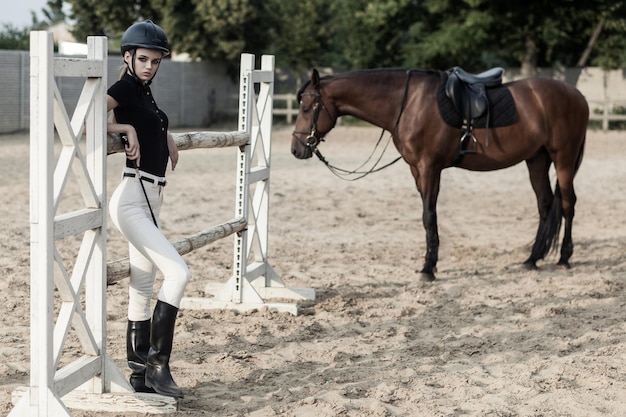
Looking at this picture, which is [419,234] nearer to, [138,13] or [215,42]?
[215,42]

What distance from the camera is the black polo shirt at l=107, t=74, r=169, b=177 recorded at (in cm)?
419

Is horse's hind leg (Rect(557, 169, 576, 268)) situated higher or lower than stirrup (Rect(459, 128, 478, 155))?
lower

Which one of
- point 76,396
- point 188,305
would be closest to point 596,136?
point 188,305

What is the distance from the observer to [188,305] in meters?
6.61

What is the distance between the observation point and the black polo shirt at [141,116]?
419cm

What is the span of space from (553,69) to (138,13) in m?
14.2

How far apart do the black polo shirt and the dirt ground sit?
1182 mm

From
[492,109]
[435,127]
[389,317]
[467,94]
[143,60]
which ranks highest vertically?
[143,60]

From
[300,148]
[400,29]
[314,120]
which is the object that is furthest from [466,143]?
[400,29]

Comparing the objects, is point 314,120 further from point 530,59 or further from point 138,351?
point 530,59

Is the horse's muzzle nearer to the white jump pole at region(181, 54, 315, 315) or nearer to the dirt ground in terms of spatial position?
the dirt ground

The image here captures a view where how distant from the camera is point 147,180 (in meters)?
4.24

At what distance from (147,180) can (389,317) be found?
2793mm

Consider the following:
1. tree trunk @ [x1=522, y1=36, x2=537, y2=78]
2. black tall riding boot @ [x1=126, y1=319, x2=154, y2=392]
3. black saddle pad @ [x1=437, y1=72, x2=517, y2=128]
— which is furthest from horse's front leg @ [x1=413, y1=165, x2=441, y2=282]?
tree trunk @ [x1=522, y1=36, x2=537, y2=78]
